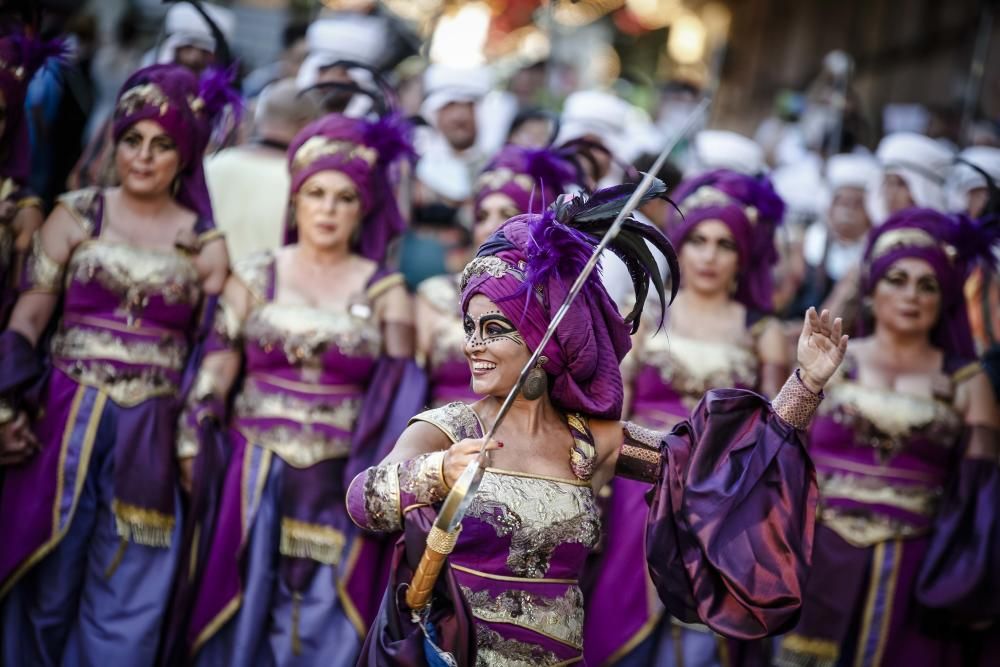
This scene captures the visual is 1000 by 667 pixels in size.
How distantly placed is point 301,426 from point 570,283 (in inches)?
79.9

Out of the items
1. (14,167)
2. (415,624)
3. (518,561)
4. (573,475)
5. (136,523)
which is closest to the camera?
(415,624)

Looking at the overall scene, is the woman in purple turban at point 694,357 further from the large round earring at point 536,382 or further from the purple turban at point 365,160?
the large round earring at point 536,382

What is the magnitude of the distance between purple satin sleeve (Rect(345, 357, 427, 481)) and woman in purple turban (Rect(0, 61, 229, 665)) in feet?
A: 2.64

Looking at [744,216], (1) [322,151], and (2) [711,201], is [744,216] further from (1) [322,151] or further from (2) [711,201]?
(1) [322,151]

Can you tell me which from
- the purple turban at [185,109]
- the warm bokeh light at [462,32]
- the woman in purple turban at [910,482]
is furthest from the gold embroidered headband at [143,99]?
the warm bokeh light at [462,32]

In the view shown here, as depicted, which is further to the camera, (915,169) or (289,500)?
(915,169)

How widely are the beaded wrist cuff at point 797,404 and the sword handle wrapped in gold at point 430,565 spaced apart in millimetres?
1071

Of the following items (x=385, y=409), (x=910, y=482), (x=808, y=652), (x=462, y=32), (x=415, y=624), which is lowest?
(x=808, y=652)

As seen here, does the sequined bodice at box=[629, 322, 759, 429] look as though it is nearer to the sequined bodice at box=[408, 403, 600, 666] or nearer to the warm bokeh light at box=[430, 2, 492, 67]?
the sequined bodice at box=[408, 403, 600, 666]

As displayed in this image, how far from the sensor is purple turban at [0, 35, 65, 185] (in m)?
5.48

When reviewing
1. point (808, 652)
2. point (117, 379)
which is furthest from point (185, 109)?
point (808, 652)

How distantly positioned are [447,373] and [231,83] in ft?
5.50

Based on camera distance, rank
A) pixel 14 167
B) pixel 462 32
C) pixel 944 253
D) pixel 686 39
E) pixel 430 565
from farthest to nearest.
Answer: pixel 686 39
pixel 462 32
pixel 944 253
pixel 14 167
pixel 430 565

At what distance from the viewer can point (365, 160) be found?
5.75 m
